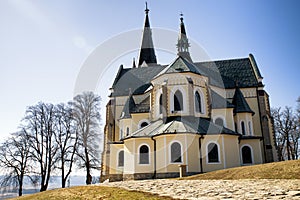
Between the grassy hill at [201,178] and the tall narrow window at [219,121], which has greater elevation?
the tall narrow window at [219,121]

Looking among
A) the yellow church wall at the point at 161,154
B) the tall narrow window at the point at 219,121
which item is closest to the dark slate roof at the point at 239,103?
the tall narrow window at the point at 219,121

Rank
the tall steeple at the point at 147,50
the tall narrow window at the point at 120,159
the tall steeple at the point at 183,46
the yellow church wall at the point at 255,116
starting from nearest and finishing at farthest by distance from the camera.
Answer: the tall narrow window at the point at 120,159, the yellow church wall at the point at 255,116, the tall steeple at the point at 183,46, the tall steeple at the point at 147,50

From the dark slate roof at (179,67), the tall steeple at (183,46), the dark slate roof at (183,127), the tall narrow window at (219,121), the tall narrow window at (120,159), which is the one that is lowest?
the tall narrow window at (120,159)

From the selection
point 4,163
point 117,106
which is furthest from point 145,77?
point 4,163

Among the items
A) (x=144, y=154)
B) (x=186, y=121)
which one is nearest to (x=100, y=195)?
(x=144, y=154)

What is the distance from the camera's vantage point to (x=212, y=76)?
3803 centimetres

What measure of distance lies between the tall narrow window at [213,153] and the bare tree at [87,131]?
1540cm

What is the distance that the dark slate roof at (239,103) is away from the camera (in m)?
32.2

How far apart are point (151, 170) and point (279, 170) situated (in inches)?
468

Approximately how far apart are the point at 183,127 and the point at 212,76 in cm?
1573

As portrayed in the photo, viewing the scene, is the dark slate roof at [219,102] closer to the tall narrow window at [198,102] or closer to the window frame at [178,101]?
the tall narrow window at [198,102]

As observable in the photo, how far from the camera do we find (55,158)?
105 ft

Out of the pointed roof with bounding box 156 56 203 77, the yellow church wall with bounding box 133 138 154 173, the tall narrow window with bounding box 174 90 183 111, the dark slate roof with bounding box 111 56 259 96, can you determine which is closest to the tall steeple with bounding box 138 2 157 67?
the dark slate roof with bounding box 111 56 259 96

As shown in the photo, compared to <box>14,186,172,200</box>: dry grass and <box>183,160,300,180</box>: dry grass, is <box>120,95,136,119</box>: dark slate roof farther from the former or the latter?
<box>14,186,172,200</box>: dry grass
